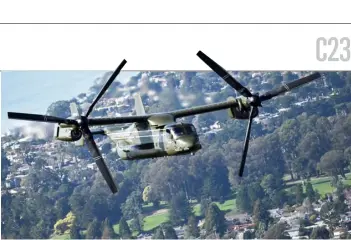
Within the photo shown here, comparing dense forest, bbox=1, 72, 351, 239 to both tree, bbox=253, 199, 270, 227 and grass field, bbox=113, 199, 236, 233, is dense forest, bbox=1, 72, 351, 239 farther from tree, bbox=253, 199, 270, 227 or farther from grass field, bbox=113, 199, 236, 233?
grass field, bbox=113, 199, 236, 233

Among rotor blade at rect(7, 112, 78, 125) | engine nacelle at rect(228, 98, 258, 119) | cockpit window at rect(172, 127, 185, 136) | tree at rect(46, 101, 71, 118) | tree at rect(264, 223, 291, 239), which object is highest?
tree at rect(46, 101, 71, 118)

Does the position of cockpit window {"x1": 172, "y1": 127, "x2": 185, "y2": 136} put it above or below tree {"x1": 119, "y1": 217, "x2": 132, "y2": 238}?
above

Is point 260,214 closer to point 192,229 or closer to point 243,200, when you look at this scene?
point 243,200

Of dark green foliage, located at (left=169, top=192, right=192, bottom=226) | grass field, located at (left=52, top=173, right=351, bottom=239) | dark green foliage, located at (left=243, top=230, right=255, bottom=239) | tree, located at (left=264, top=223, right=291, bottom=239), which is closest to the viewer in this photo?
tree, located at (left=264, top=223, right=291, bottom=239)

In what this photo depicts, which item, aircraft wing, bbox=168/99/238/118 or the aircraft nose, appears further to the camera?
aircraft wing, bbox=168/99/238/118

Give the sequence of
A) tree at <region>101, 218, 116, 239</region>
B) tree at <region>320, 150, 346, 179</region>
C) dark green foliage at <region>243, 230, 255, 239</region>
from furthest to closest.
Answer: tree at <region>320, 150, 346, 179</region> → tree at <region>101, 218, 116, 239</region> → dark green foliage at <region>243, 230, 255, 239</region>

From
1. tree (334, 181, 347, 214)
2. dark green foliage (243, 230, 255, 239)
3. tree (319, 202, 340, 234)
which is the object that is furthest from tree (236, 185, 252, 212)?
tree (334, 181, 347, 214)
